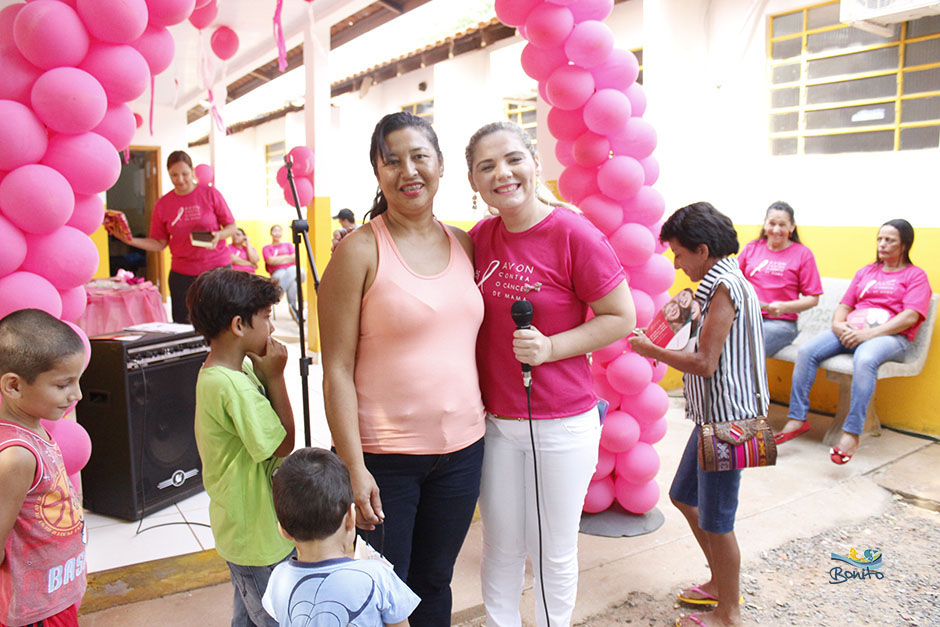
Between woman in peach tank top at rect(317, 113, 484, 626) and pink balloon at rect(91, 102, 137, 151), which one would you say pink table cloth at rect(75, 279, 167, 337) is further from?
woman in peach tank top at rect(317, 113, 484, 626)

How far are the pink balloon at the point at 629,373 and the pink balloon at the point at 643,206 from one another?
1.96ft

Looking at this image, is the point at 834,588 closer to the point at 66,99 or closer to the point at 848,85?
the point at 66,99

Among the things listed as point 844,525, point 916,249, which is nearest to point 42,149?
point 844,525

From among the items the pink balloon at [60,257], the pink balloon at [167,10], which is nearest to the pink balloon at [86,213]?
the pink balloon at [60,257]

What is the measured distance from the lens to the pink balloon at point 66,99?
2.34 m

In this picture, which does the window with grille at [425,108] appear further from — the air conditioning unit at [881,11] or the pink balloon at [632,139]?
the pink balloon at [632,139]

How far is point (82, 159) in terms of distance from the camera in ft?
8.02

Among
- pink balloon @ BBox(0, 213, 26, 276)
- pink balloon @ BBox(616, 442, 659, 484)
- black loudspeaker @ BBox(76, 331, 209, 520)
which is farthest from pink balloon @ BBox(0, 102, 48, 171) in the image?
pink balloon @ BBox(616, 442, 659, 484)

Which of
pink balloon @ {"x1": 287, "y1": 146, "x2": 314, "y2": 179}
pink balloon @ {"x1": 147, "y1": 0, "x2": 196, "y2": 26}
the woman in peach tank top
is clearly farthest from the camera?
pink balloon @ {"x1": 287, "y1": 146, "x2": 314, "y2": 179}

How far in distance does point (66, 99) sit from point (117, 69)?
9.8 inches

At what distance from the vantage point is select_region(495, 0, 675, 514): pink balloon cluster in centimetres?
291

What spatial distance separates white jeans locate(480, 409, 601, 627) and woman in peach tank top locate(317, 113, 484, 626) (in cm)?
12

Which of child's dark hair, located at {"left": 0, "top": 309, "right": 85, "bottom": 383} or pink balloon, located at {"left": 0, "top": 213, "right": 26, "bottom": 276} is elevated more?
pink balloon, located at {"left": 0, "top": 213, "right": 26, "bottom": 276}

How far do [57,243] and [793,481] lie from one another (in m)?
3.63
